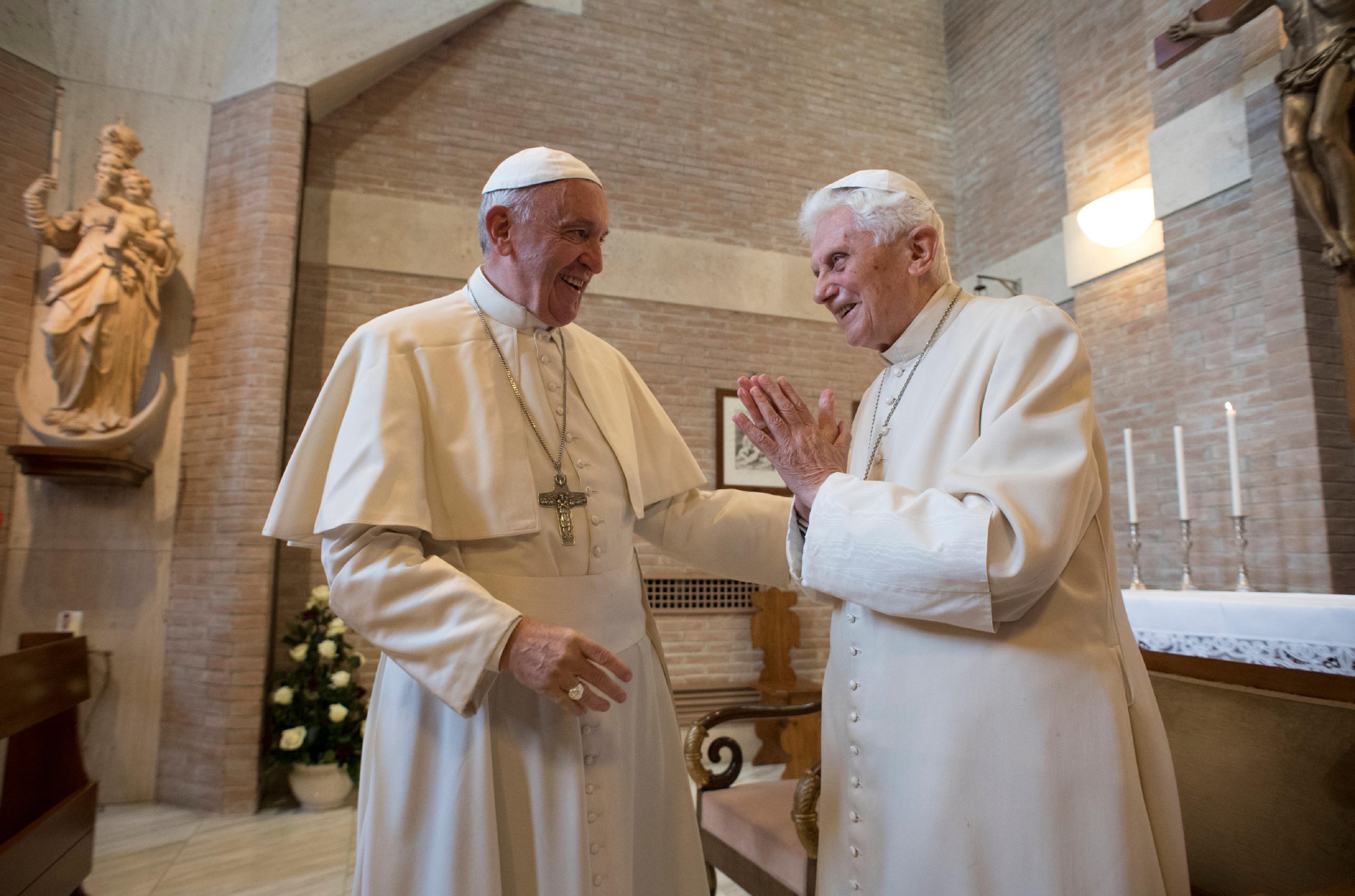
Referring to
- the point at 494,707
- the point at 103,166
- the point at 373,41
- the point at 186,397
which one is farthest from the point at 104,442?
the point at 494,707

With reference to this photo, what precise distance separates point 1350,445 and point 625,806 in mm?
4567

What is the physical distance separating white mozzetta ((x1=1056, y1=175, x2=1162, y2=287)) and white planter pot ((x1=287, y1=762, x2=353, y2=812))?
6.01 meters

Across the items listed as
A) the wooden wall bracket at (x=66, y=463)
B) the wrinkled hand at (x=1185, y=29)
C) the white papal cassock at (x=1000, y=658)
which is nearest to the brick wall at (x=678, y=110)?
the wooden wall bracket at (x=66, y=463)

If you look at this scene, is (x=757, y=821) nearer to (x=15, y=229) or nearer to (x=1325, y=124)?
(x=1325, y=124)

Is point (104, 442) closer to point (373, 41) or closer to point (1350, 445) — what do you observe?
point (373, 41)

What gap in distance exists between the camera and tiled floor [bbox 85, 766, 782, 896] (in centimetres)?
384

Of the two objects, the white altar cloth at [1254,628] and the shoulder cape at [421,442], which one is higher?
the shoulder cape at [421,442]

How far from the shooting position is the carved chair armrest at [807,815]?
2270 millimetres

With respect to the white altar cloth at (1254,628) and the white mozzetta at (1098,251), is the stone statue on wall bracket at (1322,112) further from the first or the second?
the white altar cloth at (1254,628)

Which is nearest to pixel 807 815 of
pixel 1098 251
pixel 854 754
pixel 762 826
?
pixel 762 826

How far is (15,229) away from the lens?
5141 mm

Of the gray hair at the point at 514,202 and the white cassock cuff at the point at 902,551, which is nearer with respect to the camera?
the white cassock cuff at the point at 902,551

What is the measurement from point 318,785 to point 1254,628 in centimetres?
484

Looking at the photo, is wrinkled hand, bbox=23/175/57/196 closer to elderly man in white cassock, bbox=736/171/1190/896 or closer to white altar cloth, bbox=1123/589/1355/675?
elderly man in white cassock, bbox=736/171/1190/896
